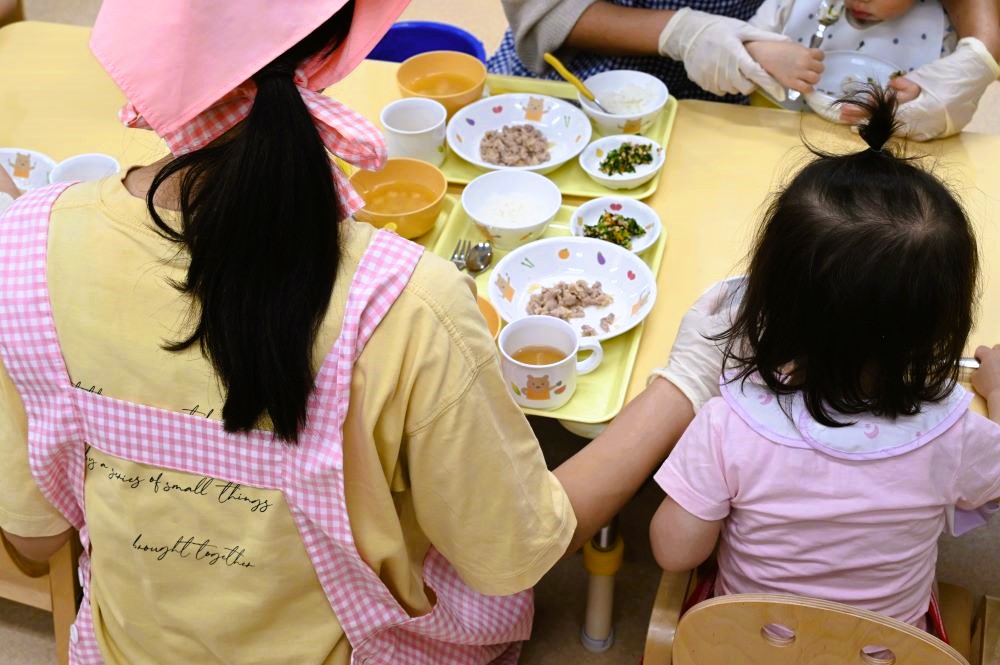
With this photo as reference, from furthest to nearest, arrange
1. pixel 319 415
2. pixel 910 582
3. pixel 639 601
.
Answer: pixel 639 601, pixel 910 582, pixel 319 415

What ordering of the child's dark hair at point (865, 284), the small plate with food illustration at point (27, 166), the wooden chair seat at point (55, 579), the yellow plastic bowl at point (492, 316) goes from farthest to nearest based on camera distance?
1. the small plate with food illustration at point (27, 166)
2. the yellow plastic bowl at point (492, 316)
3. the wooden chair seat at point (55, 579)
4. the child's dark hair at point (865, 284)

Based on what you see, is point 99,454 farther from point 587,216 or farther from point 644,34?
point 644,34

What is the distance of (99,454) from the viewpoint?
3.40 ft

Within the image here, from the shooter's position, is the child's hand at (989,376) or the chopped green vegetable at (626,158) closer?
the child's hand at (989,376)

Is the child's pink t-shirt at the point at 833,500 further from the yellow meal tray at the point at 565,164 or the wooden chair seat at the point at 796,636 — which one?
the yellow meal tray at the point at 565,164

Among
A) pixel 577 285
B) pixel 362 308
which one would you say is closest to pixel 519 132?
pixel 577 285

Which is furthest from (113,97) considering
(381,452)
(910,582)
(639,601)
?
(910,582)

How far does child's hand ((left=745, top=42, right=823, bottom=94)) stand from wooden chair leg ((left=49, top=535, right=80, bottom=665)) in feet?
4.55

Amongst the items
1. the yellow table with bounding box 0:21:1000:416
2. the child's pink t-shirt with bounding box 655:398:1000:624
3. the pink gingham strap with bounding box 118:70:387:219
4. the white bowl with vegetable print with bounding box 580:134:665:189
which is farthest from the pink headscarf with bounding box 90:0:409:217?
the white bowl with vegetable print with bounding box 580:134:665:189

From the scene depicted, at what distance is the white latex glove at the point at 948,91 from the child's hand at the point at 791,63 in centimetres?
16

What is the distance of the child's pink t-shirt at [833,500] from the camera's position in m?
1.12

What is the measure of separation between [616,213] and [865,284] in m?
0.61

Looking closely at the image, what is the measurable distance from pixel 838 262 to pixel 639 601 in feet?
3.29

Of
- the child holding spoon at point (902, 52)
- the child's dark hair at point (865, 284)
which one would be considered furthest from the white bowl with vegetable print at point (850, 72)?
the child's dark hair at point (865, 284)
